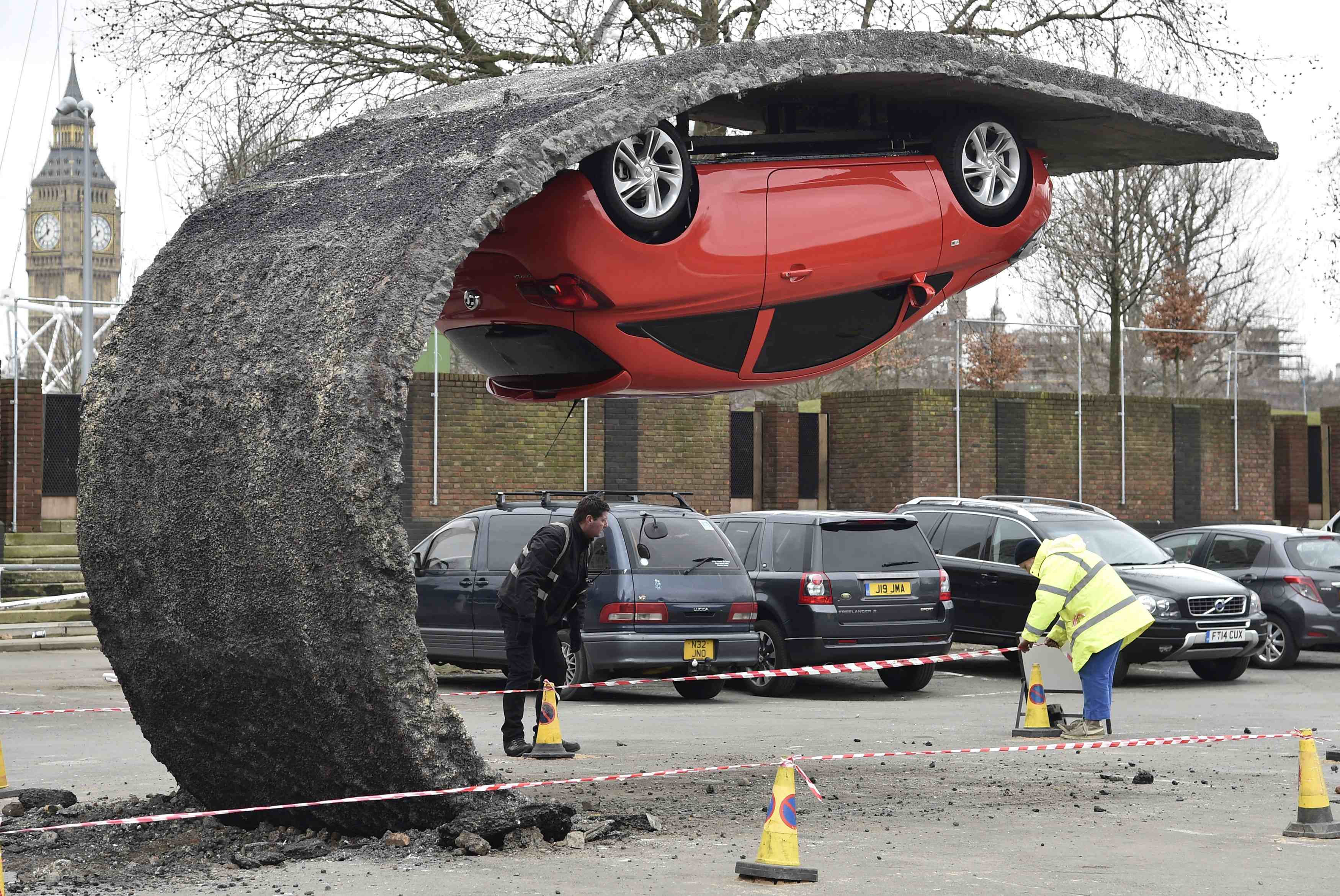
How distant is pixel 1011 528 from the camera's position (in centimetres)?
1747

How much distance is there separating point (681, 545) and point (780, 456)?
43.3 ft

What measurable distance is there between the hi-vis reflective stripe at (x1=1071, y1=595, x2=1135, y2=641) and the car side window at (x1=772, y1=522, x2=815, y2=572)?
13.2ft

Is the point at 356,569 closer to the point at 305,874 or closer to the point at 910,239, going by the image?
the point at 305,874

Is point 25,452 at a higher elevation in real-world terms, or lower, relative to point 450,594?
higher

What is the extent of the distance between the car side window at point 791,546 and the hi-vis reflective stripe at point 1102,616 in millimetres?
4019

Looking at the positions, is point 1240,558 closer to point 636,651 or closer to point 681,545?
point 681,545

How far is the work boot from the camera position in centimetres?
1202

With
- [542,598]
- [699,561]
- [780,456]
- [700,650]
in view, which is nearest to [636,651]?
[700,650]

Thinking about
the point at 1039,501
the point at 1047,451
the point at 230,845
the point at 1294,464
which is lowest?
the point at 230,845

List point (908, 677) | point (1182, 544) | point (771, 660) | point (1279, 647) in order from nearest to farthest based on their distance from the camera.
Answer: point (771, 660), point (908, 677), point (1279, 647), point (1182, 544)

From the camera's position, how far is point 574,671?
14.7 meters

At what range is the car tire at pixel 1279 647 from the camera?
18.0m

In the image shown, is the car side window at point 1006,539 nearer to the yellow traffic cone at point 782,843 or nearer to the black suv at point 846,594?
the black suv at point 846,594

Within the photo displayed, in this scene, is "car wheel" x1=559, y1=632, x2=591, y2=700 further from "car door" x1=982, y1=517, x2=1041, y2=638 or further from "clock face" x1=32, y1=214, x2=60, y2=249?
"clock face" x1=32, y1=214, x2=60, y2=249
